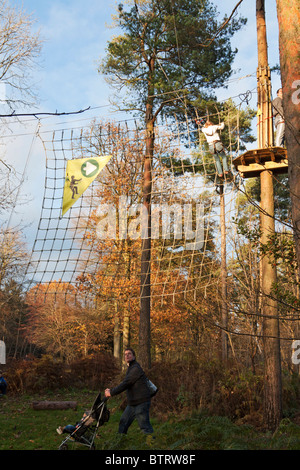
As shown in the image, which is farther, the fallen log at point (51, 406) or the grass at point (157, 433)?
the fallen log at point (51, 406)

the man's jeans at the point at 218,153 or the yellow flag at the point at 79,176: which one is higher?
the man's jeans at the point at 218,153

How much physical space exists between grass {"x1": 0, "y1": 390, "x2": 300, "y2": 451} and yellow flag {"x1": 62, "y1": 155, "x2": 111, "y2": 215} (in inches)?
147

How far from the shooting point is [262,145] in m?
7.26

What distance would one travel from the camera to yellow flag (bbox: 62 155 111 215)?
26.4ft

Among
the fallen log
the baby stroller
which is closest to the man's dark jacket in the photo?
the baby stroller

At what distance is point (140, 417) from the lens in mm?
5242

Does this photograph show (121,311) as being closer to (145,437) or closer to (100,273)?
(100,273)

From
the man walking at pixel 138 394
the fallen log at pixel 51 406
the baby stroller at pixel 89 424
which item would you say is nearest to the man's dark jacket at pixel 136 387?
the man walking at pixel 138 394

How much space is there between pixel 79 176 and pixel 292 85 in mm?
5088

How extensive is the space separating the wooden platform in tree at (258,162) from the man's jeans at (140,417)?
4052 mm

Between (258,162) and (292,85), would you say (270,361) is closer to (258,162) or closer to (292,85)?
(258,162)

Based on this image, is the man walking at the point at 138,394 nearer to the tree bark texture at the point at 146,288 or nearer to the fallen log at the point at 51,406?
the fallen log at the point at 51,406

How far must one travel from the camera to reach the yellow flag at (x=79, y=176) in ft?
26.4

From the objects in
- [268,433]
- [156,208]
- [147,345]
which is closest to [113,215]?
[156,208]
